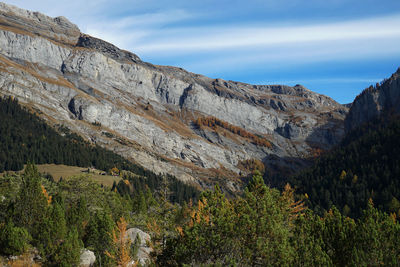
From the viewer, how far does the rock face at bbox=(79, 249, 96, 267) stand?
1694 inches

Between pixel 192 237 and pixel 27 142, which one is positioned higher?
pixel 192 237

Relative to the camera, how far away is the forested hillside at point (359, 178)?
436ft

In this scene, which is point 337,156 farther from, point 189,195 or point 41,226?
point 41,226

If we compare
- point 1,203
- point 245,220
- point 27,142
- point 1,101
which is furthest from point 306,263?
point 1,101

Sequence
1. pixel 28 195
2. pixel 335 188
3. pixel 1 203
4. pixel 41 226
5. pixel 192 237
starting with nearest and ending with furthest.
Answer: pixel 192 237 → pixel 41 226 → pixel 28 195 → pixel 1 203 → pixel 335 188

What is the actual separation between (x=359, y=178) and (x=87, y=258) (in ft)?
480

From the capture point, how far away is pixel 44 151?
174 meters

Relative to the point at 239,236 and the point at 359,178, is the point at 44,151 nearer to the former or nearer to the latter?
the point at 359,178

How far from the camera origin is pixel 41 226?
1708 inches

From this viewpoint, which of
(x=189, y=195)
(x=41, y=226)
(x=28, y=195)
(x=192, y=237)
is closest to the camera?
(x=192, y=237)

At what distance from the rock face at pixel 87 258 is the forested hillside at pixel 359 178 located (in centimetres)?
9783

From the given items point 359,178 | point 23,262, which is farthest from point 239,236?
point 359,178

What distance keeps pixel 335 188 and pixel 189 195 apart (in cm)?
7558

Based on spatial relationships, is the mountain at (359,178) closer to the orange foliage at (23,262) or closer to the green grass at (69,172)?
the green grass at (69,172)
